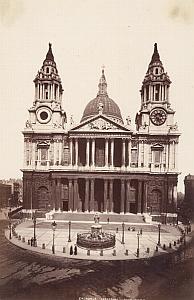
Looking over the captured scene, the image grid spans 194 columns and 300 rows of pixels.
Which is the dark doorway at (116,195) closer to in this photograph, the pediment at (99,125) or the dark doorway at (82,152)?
the dark doorway at (82,152)

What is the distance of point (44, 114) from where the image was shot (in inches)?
849

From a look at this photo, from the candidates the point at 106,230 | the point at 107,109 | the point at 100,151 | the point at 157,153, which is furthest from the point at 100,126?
the point at 106,230

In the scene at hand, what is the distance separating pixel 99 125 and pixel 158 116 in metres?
4.11

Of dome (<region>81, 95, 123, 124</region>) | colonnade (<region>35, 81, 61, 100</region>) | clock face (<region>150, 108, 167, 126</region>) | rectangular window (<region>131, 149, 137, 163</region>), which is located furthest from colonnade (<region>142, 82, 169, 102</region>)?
colonnade (<region>35, 81, 61, 100</region>)

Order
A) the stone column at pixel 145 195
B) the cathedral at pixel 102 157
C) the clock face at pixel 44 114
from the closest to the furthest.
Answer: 1. the stone column at pixel 145 195
2. the cathedral at pixel 102 157
3. the clock face at pixel 44 114

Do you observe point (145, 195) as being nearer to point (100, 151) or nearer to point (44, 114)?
point (100, 151)

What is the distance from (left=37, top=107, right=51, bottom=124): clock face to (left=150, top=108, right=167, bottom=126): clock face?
23.6ft

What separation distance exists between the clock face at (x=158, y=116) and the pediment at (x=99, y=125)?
207 cm

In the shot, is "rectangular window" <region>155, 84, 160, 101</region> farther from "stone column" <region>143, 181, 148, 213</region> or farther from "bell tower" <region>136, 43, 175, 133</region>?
"stone column" <region>143, 181, 148, 213</region>

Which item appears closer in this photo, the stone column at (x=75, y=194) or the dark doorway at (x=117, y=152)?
the stone column at (x=75, y=194)

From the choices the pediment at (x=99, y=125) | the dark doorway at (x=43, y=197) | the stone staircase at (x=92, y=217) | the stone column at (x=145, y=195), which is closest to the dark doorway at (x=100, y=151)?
the pediment at (x=99, y=125)

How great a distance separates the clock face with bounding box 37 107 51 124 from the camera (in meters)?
21.3

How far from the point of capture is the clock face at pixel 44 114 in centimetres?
2134

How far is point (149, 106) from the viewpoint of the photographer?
70.7 ft
